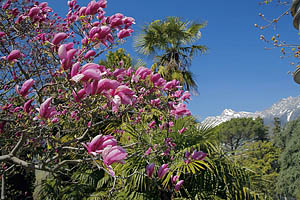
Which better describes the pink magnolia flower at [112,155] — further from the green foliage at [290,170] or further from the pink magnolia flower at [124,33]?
the green foliage at [290,170]

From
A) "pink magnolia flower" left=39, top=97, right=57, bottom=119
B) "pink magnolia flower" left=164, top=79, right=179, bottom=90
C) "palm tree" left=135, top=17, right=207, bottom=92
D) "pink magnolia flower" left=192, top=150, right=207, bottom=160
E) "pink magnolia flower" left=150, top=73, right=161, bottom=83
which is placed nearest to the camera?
"pink magnolia flower" left=39, top=97, right=57, bottom=119

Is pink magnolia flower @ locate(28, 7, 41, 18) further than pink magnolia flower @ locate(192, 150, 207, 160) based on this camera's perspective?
No

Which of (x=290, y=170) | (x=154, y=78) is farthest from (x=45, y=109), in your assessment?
(x=290, y=170)

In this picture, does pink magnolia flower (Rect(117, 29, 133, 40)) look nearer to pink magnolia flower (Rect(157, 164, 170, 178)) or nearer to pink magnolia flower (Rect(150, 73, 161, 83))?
pink magnolia flower (Rect(150, 73, 161, 83))

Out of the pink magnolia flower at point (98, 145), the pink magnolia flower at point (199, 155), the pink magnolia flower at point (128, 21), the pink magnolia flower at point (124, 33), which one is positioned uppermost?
the pink magnolia flower at point (128, 21)

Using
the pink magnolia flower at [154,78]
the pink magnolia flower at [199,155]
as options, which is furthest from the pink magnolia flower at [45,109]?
the pink magnolia flower at [199,155]

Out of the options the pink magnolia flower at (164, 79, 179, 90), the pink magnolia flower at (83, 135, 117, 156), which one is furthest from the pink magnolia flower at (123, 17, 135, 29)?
the pink magnolia flower at (83, 135, 117, 156)

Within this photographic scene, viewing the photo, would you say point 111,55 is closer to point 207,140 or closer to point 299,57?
point 207,140

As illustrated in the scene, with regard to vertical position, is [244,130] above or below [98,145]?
above

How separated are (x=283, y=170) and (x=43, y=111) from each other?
15.9m

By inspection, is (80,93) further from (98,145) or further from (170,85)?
(170,85)

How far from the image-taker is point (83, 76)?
1.02 m

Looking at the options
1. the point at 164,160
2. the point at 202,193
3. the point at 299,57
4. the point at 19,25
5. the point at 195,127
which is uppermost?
the point at 299,57

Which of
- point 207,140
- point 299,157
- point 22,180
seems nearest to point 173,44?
point 207,140
